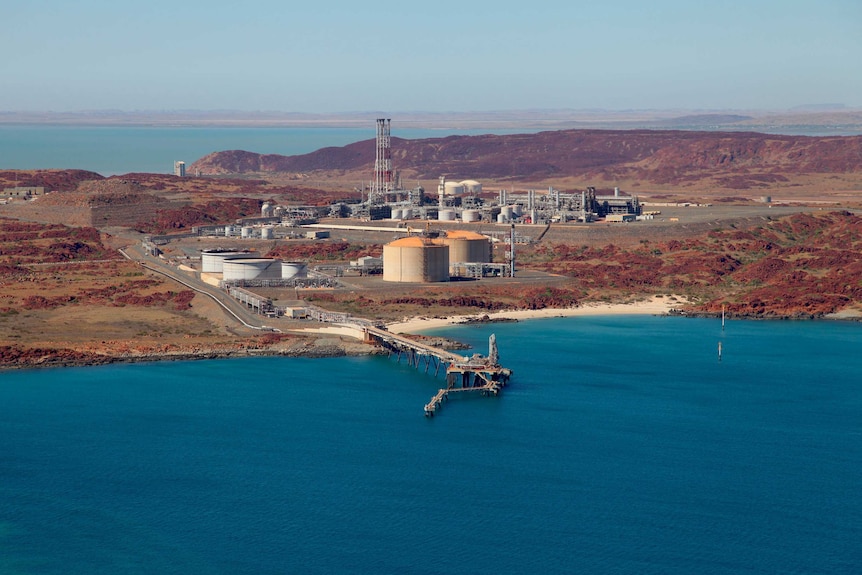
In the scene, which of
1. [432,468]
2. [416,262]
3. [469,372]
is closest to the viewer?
[432,468]

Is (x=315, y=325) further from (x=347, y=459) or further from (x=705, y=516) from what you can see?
(x=705, y=516)

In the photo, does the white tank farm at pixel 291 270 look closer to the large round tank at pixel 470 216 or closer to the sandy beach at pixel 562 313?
the sandy beach at pixel 562 313

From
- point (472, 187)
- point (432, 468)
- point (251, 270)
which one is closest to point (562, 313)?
point (251, 270)

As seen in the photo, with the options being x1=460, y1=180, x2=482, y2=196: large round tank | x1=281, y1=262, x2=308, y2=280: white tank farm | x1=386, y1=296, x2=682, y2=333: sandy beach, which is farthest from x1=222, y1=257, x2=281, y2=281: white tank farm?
x1=460, y1=180, x2=482, y2=196: large round tank

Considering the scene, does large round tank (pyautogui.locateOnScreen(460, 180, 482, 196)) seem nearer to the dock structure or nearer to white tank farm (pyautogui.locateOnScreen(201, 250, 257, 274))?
white tank farm (pyautogui.locateOnScreen(201, 250, 257, 274))

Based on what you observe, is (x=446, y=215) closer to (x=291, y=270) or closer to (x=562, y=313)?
(x=291, y=270)

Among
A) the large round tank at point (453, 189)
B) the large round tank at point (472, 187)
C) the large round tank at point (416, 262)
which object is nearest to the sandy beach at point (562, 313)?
the large round tank at point (416, 262)
